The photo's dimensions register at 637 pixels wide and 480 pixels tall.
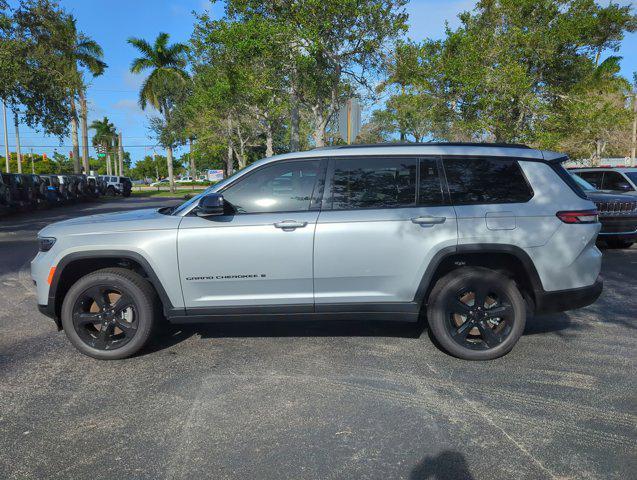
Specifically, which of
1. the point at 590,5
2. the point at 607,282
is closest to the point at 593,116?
the point at 590,5

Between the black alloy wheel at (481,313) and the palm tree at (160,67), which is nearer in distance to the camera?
the black alloy wheel at (481,313)

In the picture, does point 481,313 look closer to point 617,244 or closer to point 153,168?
point 617,244

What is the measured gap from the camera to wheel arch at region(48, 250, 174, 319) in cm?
405

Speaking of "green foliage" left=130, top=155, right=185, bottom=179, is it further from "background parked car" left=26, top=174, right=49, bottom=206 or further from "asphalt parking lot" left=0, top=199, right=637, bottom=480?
"asphalt parking lot" left=0, top=199, right=637, bottom=480

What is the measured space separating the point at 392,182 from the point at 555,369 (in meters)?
2.03

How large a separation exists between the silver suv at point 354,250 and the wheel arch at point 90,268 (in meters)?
0.02

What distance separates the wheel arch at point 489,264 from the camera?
4.00 m

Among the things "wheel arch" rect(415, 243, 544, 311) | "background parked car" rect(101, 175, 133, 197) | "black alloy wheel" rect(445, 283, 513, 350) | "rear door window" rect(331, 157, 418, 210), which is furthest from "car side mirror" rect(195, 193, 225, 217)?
"background parked car" rect(101, 175, 133, 197)

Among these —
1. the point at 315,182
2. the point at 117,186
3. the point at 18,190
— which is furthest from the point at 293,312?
the point at 117,186

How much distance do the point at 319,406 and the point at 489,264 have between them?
1952mm

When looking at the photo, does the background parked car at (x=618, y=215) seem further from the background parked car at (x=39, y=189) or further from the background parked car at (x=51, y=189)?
the background parked car at (x=51, y=189)

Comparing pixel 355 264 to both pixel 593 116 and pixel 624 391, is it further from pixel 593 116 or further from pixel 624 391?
pixel 593 116

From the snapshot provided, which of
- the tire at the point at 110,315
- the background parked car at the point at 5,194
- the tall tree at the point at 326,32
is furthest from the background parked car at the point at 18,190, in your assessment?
the tire at the point at 110,315

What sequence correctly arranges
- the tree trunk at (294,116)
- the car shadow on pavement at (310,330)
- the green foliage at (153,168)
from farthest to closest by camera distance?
the green foliage at (153,168) → the tree trunk at (294,116) → the car shadow on pavement at (310,330)
